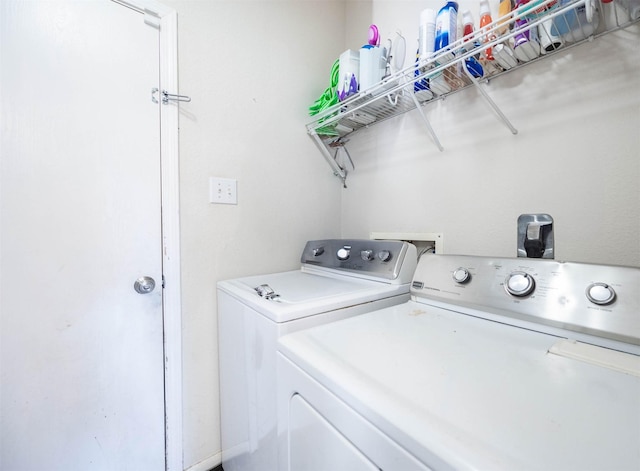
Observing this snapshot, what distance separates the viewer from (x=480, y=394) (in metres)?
0.47

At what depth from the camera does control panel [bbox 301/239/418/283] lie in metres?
1.15

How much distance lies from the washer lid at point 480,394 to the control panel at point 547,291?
2.6 inches

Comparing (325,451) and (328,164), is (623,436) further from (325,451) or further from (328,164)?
(328,164)

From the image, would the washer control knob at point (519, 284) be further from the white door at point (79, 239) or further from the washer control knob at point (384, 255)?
the white door at point (79, 239)

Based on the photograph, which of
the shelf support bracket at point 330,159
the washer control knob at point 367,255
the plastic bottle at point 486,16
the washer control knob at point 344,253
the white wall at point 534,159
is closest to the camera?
the white wall at point 534,159

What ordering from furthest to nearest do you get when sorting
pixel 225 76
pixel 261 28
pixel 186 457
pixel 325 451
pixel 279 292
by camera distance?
1. pixel 261 28
2. pixel 225 76
3. pixel 186 457
4. pixel 279 292
5. pixel 325 451

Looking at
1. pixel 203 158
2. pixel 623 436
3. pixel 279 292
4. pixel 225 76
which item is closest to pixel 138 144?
pixel 203 158

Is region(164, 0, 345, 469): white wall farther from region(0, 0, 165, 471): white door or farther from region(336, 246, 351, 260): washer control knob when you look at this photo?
region(336, 246, 351, 260): washer control knob

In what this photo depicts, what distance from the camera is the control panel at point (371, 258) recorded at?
3.77 feet

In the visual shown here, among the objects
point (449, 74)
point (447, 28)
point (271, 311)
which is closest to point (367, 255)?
point (271, 311)

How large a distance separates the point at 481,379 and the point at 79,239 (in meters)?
1.33

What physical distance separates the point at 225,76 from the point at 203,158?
1.42ft

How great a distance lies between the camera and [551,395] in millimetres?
466

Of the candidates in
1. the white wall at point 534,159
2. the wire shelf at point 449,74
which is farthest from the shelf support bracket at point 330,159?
the white wall at point 534,159
